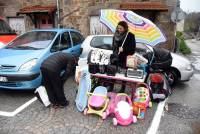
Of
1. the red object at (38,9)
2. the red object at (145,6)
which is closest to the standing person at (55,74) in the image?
the red object at (145,6)

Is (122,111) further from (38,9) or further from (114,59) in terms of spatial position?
(38,9)

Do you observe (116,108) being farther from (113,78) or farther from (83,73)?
(83,73)

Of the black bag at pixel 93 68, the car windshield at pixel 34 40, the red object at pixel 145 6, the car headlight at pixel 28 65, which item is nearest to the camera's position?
the black bag at pixel 93 68

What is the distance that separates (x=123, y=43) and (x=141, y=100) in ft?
4.38

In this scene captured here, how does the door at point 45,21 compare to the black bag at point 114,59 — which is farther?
the door at point 45,21

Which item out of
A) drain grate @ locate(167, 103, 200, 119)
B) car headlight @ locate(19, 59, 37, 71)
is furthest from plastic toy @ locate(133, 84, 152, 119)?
car headlight @ locate(19, 59, 37, 71)

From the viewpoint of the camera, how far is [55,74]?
18.4 ft

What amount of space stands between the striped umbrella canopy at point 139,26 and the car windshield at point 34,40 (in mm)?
1791

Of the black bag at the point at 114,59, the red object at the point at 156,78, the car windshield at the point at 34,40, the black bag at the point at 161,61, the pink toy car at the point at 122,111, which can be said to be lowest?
the pink toy car at the point at 122,111

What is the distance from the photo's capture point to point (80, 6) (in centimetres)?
1353

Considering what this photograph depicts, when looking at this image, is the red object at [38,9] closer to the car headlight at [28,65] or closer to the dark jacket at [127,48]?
the car headlight at [28,65]

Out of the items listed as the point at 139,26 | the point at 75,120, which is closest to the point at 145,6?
the point at 139,26

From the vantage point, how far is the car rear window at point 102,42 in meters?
7.94

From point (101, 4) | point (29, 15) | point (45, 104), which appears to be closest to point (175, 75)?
point (45, 104)
